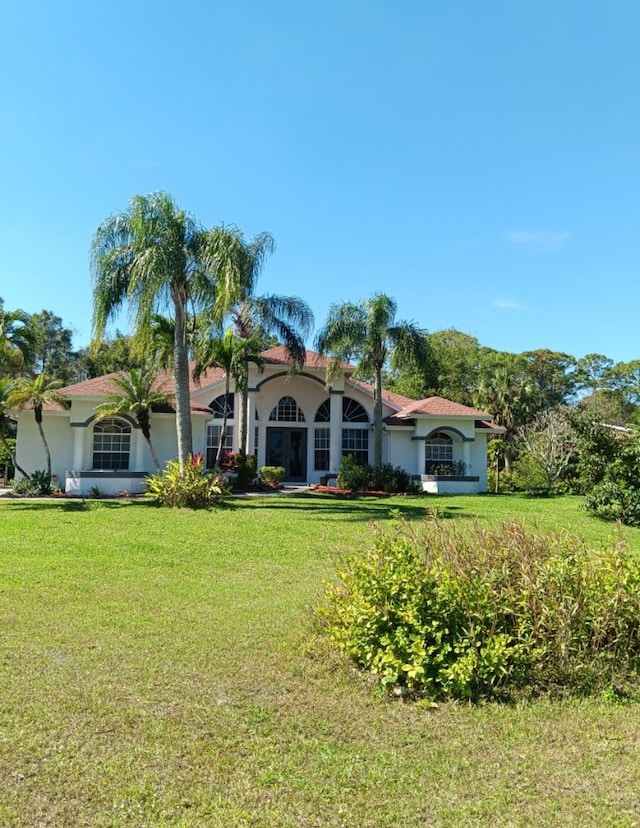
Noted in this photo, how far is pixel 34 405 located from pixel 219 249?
8.98 metres

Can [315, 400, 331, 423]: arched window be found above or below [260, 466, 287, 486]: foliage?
above

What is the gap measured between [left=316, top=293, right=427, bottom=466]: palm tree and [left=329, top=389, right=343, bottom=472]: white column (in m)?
2.36

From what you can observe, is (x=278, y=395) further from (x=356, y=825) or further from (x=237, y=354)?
(x=356, y=825)

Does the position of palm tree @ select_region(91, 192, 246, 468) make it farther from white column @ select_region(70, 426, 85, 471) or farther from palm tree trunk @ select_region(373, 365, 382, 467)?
palm tree trunk @ select_region(373, 365, 382, 467)

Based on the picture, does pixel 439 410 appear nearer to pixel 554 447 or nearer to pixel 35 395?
pixel 554 447

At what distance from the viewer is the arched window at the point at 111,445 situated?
78.9ft

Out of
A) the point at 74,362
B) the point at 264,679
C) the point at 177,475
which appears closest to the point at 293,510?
the point at 177,475

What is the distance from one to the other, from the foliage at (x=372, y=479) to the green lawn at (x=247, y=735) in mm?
17228

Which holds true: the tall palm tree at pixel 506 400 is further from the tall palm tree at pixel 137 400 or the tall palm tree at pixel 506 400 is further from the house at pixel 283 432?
the tall palm tree at pixel 137 400

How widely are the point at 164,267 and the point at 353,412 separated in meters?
12.8

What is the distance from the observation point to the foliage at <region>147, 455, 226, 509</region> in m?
17.8

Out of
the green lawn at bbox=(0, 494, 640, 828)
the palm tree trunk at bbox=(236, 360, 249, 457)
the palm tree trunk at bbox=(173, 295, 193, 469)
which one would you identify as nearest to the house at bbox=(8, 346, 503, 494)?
the palm tree trunk at bbox=(236, 360, 249, 457)

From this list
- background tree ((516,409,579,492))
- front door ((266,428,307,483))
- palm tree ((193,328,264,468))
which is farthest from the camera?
front door ((266,428,307,483))

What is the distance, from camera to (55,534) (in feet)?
42.2
